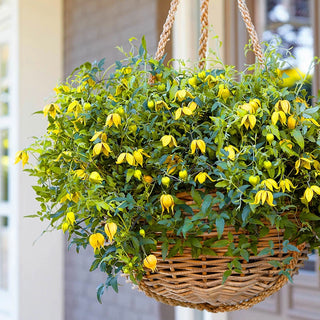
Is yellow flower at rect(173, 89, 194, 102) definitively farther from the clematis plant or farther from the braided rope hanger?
the braided rope hanger

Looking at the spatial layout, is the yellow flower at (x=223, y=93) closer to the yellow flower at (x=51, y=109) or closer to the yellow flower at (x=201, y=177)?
the yellow flower at (x=201, y=177)

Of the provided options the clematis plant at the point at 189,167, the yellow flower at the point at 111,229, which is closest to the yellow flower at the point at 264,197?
the clematis plant at the point at 189,167

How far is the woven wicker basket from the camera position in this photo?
0.73 meters

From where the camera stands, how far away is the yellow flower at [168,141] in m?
0.71

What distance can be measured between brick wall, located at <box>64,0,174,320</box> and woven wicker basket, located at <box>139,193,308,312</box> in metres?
1.35

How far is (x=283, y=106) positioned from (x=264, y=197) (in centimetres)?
16

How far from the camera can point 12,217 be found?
2709mm

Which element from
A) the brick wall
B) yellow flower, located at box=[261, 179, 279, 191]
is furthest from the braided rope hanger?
the brick wall

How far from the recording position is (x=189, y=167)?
0.74m

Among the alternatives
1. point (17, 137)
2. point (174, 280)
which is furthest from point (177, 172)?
point (17, 137)

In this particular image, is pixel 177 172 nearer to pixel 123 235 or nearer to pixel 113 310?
pixel 123 235

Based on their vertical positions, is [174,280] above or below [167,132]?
below

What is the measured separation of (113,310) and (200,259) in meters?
1.83

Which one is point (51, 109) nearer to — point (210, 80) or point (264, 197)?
point (210, 80)
